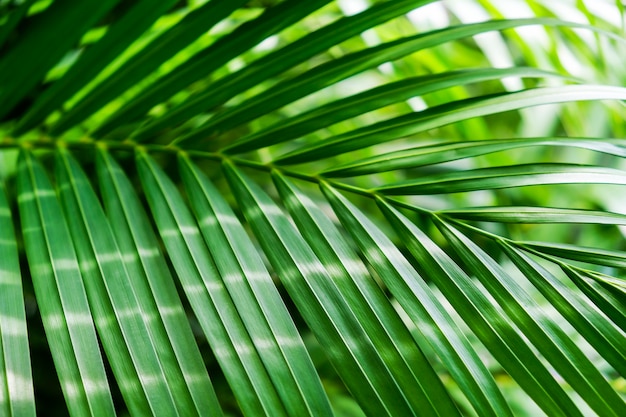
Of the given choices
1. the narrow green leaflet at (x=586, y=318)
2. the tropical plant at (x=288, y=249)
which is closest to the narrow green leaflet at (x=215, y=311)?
the tropical plant at (x=288, y=249)

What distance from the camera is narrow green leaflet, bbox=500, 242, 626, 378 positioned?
0.39 m

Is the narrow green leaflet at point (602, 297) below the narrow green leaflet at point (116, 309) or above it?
below

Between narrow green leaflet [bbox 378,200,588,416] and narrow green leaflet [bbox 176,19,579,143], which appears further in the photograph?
narrow green leaflet [bbox 176,19,579,143]

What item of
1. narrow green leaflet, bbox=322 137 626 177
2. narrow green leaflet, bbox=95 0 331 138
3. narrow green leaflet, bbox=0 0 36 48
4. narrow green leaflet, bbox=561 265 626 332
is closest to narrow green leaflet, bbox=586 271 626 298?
narrow green leaflet, bbox=561 265 626 332

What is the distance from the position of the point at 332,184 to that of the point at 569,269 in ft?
0.77

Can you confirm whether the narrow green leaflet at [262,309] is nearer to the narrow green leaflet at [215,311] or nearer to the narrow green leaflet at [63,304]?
the narrow green leaflet at [215,311]

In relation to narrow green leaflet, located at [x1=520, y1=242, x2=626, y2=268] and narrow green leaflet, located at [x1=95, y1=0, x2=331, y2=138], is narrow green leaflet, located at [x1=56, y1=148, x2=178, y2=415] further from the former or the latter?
narrow green leaflet, located at [x1=520, y1=242, x2=626, y2=268]

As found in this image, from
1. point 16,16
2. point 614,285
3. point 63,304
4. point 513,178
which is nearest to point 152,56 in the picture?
point 16,16

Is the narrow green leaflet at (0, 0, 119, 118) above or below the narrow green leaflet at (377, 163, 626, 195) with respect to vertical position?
above

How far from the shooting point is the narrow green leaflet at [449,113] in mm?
469

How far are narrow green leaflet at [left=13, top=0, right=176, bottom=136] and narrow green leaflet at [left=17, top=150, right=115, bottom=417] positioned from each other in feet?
0.38

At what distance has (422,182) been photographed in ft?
1.61

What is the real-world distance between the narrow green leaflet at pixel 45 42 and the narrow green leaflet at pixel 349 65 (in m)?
0.18

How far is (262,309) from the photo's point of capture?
1.44ft
